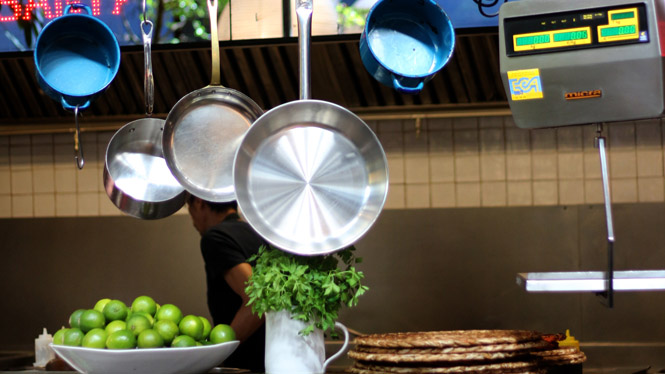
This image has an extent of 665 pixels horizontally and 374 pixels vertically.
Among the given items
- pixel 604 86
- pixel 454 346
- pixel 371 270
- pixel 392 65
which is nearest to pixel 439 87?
pixel 371 270

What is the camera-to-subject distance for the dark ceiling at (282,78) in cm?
333

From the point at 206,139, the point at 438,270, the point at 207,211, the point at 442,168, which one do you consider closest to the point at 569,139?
the point at 442,168

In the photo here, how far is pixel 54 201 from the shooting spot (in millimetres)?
3934

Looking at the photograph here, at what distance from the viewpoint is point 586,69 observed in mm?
1789

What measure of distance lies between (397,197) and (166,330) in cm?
195

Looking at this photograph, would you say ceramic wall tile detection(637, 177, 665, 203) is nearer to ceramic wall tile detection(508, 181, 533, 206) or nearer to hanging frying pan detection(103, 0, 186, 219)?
ceramic wall tile detection(508, 181, 533, 206)

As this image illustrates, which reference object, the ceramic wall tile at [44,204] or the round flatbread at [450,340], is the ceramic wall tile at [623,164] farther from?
the ceramic wall tile at [44,204]

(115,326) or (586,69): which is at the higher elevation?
(586,69)

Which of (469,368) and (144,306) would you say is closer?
(469,368)

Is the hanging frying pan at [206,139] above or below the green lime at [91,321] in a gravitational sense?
above

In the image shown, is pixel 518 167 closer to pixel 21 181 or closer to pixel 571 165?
pixel 571 165

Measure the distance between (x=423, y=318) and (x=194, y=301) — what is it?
3.51 ft

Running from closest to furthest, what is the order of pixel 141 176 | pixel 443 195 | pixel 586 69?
pixel 586 69, pixel 141 176, pixel 443 195

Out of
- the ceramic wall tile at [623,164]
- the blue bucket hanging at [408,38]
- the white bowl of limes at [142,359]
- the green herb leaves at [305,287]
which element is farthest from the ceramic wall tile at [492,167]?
the white bowl of limes at [142,359]
